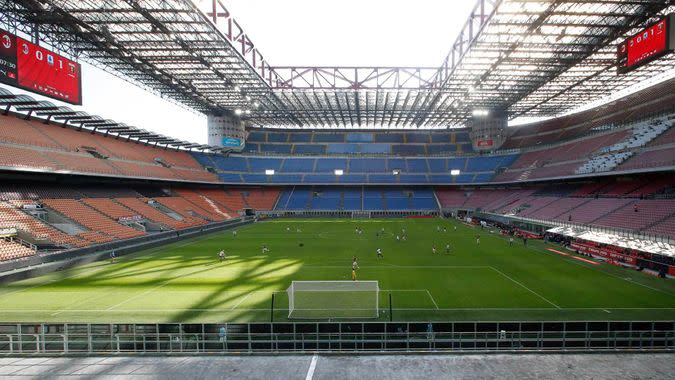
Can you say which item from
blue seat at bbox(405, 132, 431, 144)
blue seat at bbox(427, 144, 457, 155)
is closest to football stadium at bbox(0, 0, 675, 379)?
blue seat at bbox(427, 144, 457, 155)

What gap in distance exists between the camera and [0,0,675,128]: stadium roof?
1015 inches

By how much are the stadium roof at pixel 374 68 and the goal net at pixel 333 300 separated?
73.8 feet

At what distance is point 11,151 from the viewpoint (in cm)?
3034

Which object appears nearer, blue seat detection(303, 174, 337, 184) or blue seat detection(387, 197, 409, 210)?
blue seat detection(387, 197, 409, 210)

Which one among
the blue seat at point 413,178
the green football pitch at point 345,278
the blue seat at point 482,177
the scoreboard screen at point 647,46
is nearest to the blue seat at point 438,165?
the blue seat at point 413,178

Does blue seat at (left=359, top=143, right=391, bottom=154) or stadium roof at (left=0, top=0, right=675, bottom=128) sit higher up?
stadium roof at (left=0, top=0, right=675, bottom=128)

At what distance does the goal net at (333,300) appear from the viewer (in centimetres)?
1501

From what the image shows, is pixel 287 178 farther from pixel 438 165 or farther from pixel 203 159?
pixel 438 165

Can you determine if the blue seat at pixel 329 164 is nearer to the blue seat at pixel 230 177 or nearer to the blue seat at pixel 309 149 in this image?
the blue seat at pixel 309 149

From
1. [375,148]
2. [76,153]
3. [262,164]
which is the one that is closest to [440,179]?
[375,148]

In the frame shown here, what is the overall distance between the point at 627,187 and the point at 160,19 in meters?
51.4

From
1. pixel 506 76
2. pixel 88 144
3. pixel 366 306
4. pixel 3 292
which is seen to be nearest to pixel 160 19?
pixel 3 292

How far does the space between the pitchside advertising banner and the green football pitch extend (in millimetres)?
12808

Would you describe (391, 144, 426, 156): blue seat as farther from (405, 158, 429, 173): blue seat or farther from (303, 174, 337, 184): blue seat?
(303, 174, 337, 184): blue seat
